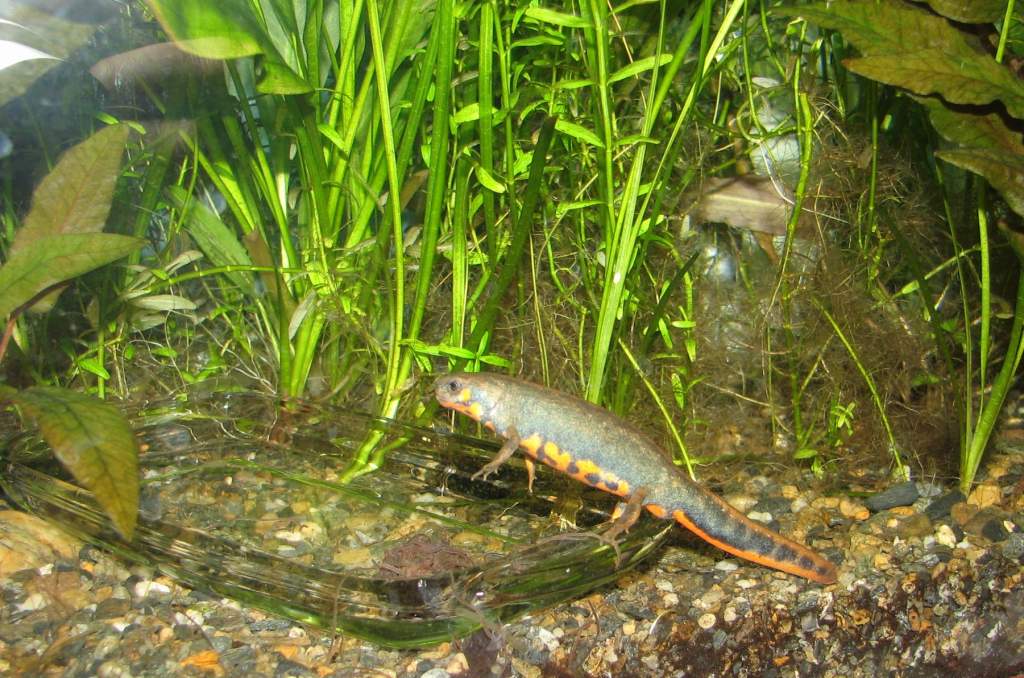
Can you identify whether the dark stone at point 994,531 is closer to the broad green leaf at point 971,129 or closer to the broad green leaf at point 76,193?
the broad green leaf at point 971,129

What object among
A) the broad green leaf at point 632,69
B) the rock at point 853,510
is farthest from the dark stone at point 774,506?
the broad green leaf at point 632,69

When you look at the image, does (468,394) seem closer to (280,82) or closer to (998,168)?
(280,82)

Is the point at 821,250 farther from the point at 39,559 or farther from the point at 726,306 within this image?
the point at 39,559

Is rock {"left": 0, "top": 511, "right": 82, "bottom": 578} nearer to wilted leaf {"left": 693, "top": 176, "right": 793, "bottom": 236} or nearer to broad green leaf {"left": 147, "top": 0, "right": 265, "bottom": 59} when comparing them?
broad green leaf {"left": 147, "top": 0, "right": 265, "bottom": 59}

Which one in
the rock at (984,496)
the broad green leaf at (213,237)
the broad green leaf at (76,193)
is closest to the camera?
the broad green leaf at (76,193)

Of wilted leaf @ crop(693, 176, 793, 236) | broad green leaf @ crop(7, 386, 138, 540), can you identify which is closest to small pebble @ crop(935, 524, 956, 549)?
wilted leaf @ crop(693, 176, 793, 236)

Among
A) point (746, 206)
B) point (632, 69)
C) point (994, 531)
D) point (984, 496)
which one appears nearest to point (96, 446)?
point (632, 69)

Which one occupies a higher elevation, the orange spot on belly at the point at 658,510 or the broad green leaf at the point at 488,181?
the broad green leaf at the point at 488,181
